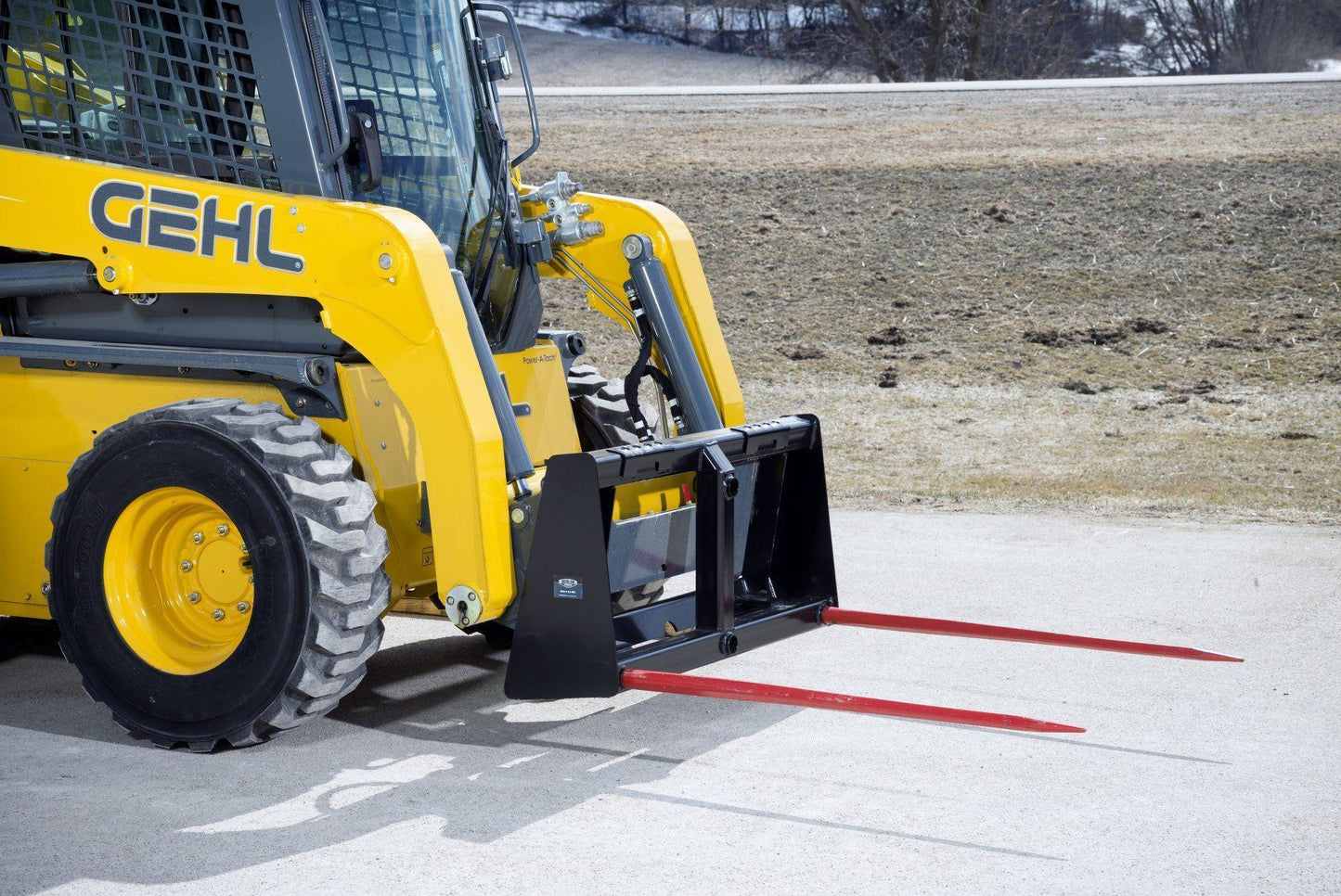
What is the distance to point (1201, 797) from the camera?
4.30m

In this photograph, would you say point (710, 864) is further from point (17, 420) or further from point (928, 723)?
point (17, 420)

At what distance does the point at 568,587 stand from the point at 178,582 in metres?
1.32

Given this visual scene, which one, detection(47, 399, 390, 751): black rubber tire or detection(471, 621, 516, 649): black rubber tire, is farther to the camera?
detection(471, 621, 516, 649): black rubber tire

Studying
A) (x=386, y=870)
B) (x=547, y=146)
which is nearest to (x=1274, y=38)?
(x=547, y=146)

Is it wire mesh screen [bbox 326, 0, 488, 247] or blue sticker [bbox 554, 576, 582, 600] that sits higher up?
wire mesh screen [bbox 326, 0, 488, 247]

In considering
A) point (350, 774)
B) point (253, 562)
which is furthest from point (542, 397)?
point (350, 774)

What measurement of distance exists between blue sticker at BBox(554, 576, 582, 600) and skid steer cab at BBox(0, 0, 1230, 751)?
0.01m

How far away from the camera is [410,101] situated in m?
5.31

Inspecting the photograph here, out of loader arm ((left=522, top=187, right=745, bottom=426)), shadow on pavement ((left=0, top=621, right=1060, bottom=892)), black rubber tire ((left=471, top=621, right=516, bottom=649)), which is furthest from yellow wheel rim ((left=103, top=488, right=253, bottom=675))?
loader arm ((left=522, top=187, right=745, bottom=426))

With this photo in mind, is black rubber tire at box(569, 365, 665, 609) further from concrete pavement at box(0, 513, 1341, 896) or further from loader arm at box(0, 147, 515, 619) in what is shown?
loader arm at box(0, 147, 515, 619)

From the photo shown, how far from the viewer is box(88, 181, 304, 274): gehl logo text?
4773mm

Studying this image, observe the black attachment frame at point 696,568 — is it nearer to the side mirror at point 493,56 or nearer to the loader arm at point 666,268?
the loader arm at point 666,268

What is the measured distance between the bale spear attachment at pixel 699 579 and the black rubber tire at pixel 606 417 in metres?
0.74

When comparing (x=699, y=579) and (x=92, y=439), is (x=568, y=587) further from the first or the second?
(x=92, y=439)
